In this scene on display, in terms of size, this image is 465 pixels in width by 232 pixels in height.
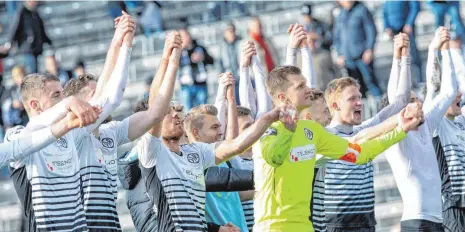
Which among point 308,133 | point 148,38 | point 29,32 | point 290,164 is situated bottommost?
point 290,164

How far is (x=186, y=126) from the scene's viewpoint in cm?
1001

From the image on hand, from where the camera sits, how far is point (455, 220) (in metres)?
11.6

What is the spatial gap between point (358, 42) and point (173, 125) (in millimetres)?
8978

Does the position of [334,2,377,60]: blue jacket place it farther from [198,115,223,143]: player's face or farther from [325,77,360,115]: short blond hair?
[198,115,223,143]: player's face

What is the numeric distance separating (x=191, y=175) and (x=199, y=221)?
347 millimetres

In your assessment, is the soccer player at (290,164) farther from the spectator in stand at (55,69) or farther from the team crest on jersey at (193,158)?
the spectator in stand at (55,69)

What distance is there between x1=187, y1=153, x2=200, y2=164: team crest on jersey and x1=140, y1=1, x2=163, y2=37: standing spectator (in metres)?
10.5

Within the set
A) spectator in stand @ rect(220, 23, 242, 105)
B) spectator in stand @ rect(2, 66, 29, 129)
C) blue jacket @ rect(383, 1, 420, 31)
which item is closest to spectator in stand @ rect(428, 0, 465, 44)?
blue jacket @ rect(383, 1, 420, 31)

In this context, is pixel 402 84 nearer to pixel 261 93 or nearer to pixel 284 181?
pixel 261 93

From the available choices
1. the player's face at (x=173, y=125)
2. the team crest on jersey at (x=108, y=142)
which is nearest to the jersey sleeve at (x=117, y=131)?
the team crest on jersey at (x=108, y=142)

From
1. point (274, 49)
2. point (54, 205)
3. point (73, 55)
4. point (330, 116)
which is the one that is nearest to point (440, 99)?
point (330, 116)

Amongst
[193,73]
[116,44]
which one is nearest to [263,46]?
[193,73]

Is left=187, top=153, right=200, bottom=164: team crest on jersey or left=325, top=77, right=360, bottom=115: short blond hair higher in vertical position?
left=325, top=77, right=360, bottom=115: short blond hair

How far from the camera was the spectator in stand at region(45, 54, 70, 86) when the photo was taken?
1841 centimetres
